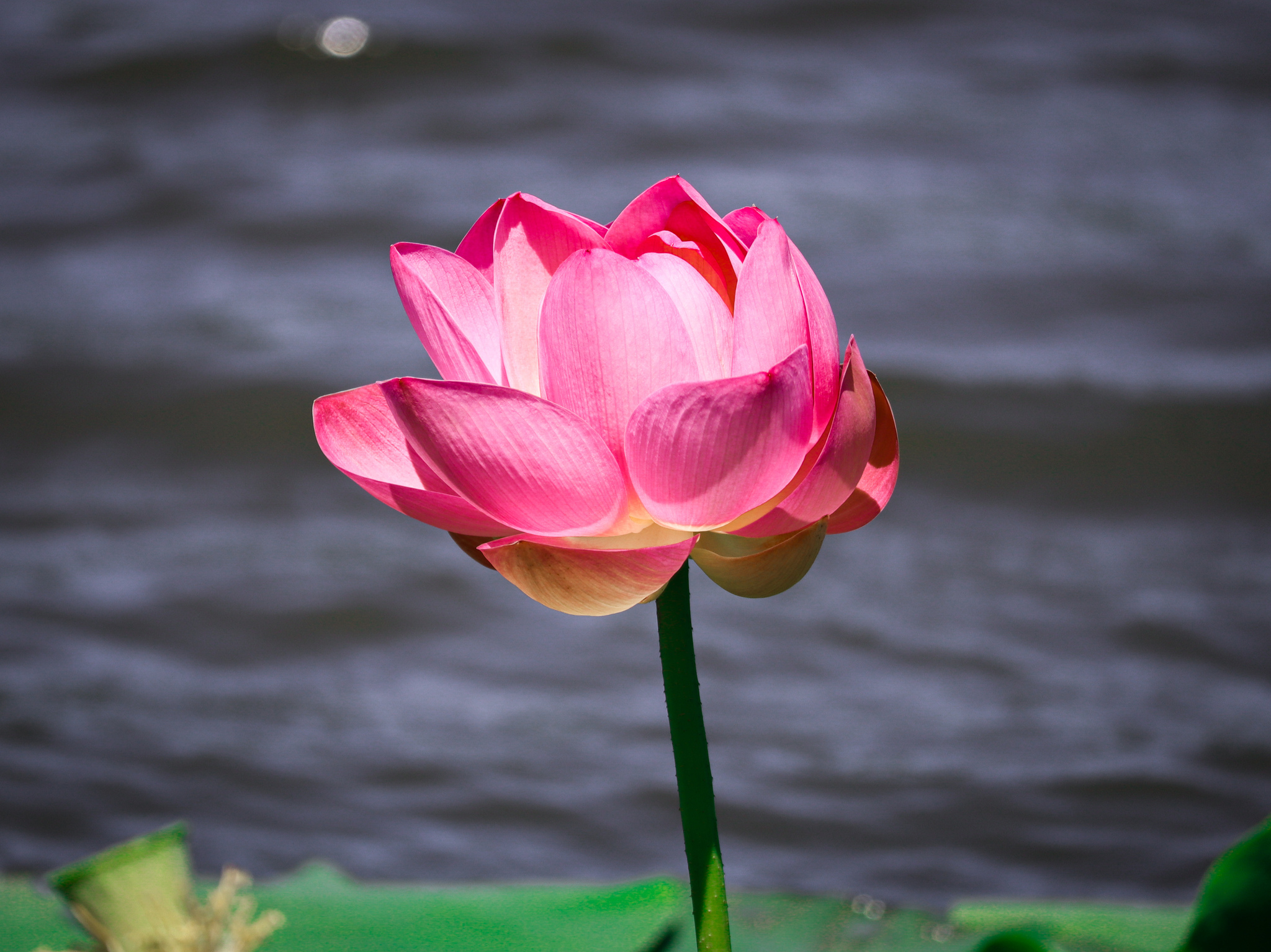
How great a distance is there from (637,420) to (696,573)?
3.66 ft

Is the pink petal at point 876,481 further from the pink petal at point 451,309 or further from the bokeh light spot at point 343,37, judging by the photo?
the bokeh light spot at point 343,37

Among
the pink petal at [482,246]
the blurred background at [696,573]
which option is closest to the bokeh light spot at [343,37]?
the blurred background at [696,573]

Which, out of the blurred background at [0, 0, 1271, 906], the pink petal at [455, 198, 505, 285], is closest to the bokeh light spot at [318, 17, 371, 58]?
the blurred background at [0, 0, 1271, 906]

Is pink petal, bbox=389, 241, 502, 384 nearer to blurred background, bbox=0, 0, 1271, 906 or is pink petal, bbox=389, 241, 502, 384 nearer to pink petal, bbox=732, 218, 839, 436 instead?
pink petal, bbox=732, 218, 839, 436

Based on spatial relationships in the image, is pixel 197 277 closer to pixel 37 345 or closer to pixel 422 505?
pixel 37 345

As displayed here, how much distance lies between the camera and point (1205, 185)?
1848 mm

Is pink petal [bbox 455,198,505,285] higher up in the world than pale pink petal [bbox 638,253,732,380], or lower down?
higher up

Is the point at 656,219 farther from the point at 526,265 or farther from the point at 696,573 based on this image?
the point at 696,573

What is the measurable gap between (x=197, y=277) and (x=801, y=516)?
1792mm

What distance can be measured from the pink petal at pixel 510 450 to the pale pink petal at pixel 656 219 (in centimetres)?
4

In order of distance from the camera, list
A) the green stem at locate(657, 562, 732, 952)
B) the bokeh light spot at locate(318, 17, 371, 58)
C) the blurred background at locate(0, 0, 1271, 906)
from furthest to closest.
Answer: the bokeh light spot at locate(318, 17, 371, 58) < the blurred background at locate(0, 0, 1271, 906) < the green stem at locate(657, 562, 732, 952)

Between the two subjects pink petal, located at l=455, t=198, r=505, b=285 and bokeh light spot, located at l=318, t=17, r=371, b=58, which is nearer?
pink petal, located at l=455, t=198, r=505, b=285

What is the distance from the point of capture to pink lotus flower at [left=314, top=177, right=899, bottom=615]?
145mm

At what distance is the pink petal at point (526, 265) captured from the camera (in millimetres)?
179
